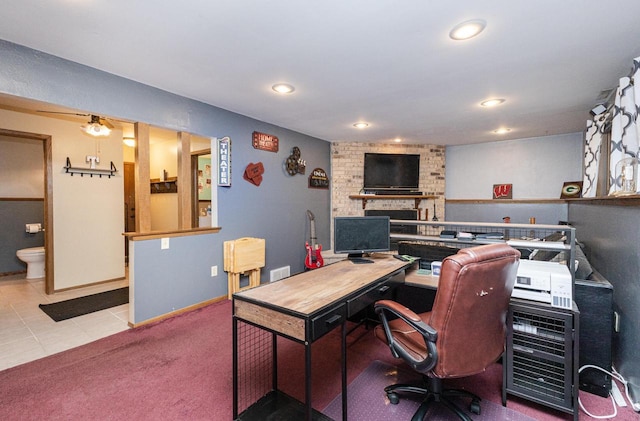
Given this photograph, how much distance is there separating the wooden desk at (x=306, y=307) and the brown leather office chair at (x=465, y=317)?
0.29 meters

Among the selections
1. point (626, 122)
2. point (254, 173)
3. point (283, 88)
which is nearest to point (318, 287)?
point (283, 88)

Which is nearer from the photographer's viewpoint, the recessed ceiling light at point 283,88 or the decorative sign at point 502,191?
the recessed ceiling light at point 283,88

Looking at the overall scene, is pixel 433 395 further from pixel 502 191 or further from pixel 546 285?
pixel 502 191

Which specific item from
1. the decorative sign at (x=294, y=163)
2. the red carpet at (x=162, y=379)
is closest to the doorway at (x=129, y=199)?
the decorative sign at (x=294, y=163)

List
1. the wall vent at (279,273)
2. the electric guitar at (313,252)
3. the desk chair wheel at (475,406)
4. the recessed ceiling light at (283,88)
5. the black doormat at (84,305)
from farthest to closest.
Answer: the electric guitar at (313,252)
the wall vent at (279,273)
the black doormat at (84,305)
the recessed ceiling light at (283,88)
the desk chair wheel at (475,406)

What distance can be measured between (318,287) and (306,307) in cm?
33

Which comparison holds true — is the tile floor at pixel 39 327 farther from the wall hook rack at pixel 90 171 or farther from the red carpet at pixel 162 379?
the wall hook rack at pixel 90 171

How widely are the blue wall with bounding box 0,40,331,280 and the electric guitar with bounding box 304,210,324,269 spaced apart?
0.14 m

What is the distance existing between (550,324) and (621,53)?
2189 millimetres

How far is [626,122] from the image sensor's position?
2.34m

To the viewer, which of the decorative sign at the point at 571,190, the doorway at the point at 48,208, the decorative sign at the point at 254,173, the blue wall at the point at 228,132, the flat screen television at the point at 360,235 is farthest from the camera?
the decorative sign at the point at 571,190

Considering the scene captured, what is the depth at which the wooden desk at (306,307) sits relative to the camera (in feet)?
4.52

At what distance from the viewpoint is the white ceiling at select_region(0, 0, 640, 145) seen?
176 cm

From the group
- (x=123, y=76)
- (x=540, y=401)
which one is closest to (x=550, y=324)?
(x=540, y=401)
